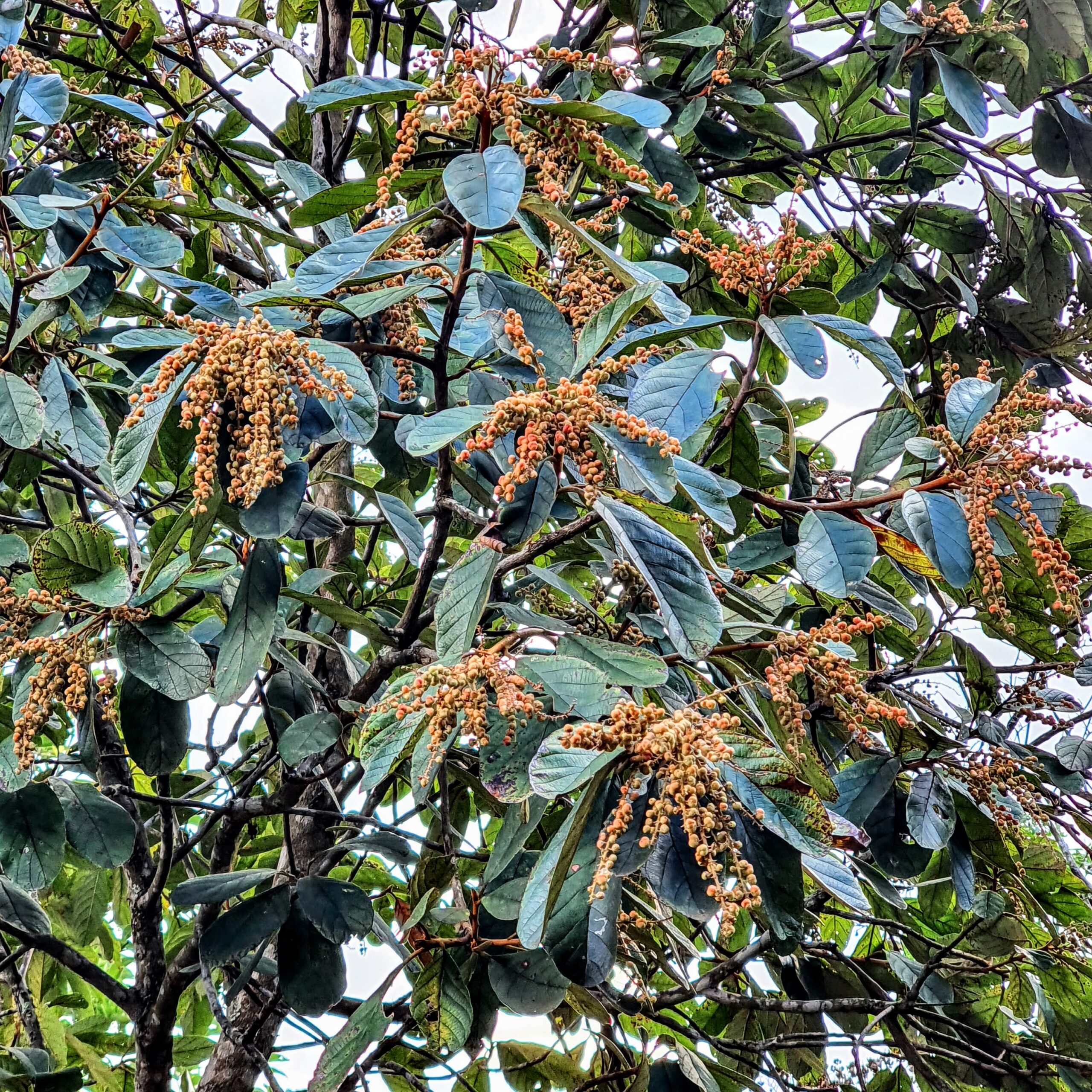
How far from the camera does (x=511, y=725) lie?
1.17 meters

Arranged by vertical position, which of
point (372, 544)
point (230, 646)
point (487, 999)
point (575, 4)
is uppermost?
point (575, 4)

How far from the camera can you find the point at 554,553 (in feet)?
6.83

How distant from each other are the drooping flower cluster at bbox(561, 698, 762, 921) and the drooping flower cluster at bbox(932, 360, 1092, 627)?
445 millimetres

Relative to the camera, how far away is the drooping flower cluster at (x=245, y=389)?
1.04 metres

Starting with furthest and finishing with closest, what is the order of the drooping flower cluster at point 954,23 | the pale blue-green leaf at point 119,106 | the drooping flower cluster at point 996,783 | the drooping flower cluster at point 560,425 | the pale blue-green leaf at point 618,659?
1. the drooping flower cluster at point 954,23
2. the drooping flower cluster at point 996,783
3. the pale blue-green leaf at point 119,106
4. the pale blue-green leaf at point 618,659
5. the drooping flower cluster at point 560,425

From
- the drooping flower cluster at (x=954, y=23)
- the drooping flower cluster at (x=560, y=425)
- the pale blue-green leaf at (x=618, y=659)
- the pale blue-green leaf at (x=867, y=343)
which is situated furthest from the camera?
the drooping flower cluster at (x=954, y=23)

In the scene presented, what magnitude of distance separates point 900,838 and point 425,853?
718 millimetres

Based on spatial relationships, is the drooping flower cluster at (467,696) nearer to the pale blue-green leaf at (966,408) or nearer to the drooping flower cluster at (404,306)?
the drooping flower cluster at (404,306)

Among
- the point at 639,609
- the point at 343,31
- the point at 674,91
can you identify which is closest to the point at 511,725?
the point at 639,609

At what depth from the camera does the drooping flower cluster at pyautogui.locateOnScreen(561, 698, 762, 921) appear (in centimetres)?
84

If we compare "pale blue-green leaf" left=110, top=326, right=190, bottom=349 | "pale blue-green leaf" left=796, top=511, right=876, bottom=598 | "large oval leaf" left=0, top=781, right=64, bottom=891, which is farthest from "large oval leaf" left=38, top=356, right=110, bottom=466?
"pale blue-green leaf" left=796, top=511, right=876, bottom=598

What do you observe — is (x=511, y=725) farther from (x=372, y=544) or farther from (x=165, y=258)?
(x=372, y=544)

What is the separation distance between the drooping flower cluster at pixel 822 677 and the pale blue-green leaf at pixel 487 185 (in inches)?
21.2

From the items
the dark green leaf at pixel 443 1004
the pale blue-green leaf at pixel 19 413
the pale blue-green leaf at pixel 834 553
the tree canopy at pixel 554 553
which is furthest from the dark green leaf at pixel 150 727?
the pale blue-green leaf at pixel 834 553
